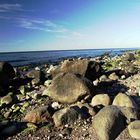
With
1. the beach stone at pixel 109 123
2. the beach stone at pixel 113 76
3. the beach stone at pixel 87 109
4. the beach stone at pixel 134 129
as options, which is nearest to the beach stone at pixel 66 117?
the beach stone at pixel 87 109

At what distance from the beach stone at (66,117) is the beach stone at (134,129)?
2393 millimetres

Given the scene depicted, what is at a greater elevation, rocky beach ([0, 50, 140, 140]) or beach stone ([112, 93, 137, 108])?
beach stone ([112, 93, 137, 108])

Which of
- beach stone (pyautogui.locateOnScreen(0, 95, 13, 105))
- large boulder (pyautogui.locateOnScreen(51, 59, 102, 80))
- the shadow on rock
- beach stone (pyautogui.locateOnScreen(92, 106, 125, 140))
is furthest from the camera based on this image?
large boulder (pyautogui.locateOnScreen(51, 59, 102, 80))

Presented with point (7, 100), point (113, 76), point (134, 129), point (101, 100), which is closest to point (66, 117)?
point (101, 100)

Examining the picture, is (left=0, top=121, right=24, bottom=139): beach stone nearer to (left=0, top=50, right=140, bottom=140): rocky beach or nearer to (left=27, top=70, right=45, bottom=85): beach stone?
(left=0, top=50, right=140, bottom=140): rocky beach

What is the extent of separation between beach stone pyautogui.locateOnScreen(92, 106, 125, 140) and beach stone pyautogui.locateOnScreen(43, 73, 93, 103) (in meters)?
2.89

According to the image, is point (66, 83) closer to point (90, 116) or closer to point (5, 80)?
point (90, 116)

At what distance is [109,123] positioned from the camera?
384 inches

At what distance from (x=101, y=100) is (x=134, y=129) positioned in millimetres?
3271

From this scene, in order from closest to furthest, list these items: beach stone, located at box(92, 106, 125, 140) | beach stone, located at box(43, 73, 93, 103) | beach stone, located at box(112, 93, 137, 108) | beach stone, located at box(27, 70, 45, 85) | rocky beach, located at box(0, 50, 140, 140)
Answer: beach stone, located at box(92, 106, 125, 140)
rocky beach, located at box(0, 50, 140, 140)
beach stone, located at box(112, 93, 137, 108)
beach stone, located at box(43, 73, 93, 103)
beach stone, located at box(27, 70, 45, 85)

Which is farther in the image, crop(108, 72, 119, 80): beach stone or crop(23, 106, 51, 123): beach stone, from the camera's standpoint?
crop(108, 72, 119, 80): beach stone

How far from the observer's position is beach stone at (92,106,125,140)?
9.53m

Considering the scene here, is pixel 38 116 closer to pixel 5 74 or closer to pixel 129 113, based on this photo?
pixel 129 113

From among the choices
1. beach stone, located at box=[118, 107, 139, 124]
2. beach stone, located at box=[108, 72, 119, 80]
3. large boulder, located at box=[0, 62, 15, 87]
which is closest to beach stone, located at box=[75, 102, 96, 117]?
beach stone, located at box=[118, 107, 139, 124]
